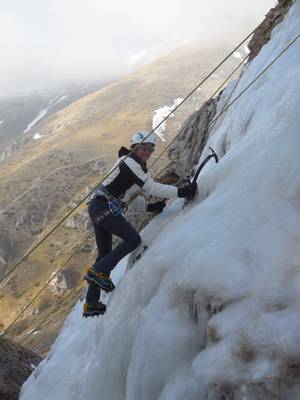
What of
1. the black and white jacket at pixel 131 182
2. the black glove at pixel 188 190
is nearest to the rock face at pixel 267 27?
the black glove at pixel 188 190

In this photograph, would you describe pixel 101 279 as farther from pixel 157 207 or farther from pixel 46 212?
pixel 46 212

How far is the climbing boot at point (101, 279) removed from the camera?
8.96m

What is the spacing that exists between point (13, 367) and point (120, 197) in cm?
636

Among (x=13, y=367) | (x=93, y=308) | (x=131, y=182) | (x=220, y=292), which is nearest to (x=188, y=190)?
(x=131, y=182)

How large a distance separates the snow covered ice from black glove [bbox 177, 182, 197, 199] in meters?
0.12

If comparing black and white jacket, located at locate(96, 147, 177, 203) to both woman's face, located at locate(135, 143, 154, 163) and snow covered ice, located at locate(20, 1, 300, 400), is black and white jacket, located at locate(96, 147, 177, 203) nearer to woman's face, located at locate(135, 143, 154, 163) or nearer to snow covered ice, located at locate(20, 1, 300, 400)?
woman's face, located at locate(135, 143, 154, 163)

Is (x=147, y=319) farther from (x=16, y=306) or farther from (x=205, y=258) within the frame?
(x=16, y=306)

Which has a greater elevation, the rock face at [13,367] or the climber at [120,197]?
the climber at [120,197]

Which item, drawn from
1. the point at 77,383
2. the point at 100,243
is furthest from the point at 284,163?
the point at 77,383

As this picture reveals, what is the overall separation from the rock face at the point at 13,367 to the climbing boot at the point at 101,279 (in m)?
4.22

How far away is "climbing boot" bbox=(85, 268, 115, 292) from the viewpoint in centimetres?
896

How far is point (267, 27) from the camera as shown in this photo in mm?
18312

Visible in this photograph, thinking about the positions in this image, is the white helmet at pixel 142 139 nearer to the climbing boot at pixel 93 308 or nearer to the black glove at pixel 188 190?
the black glove at pixel 188 190

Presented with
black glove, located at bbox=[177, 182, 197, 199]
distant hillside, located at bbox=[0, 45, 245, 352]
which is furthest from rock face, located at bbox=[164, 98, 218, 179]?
distant hillside, located at bbox=[0, 45, 245, 352]
